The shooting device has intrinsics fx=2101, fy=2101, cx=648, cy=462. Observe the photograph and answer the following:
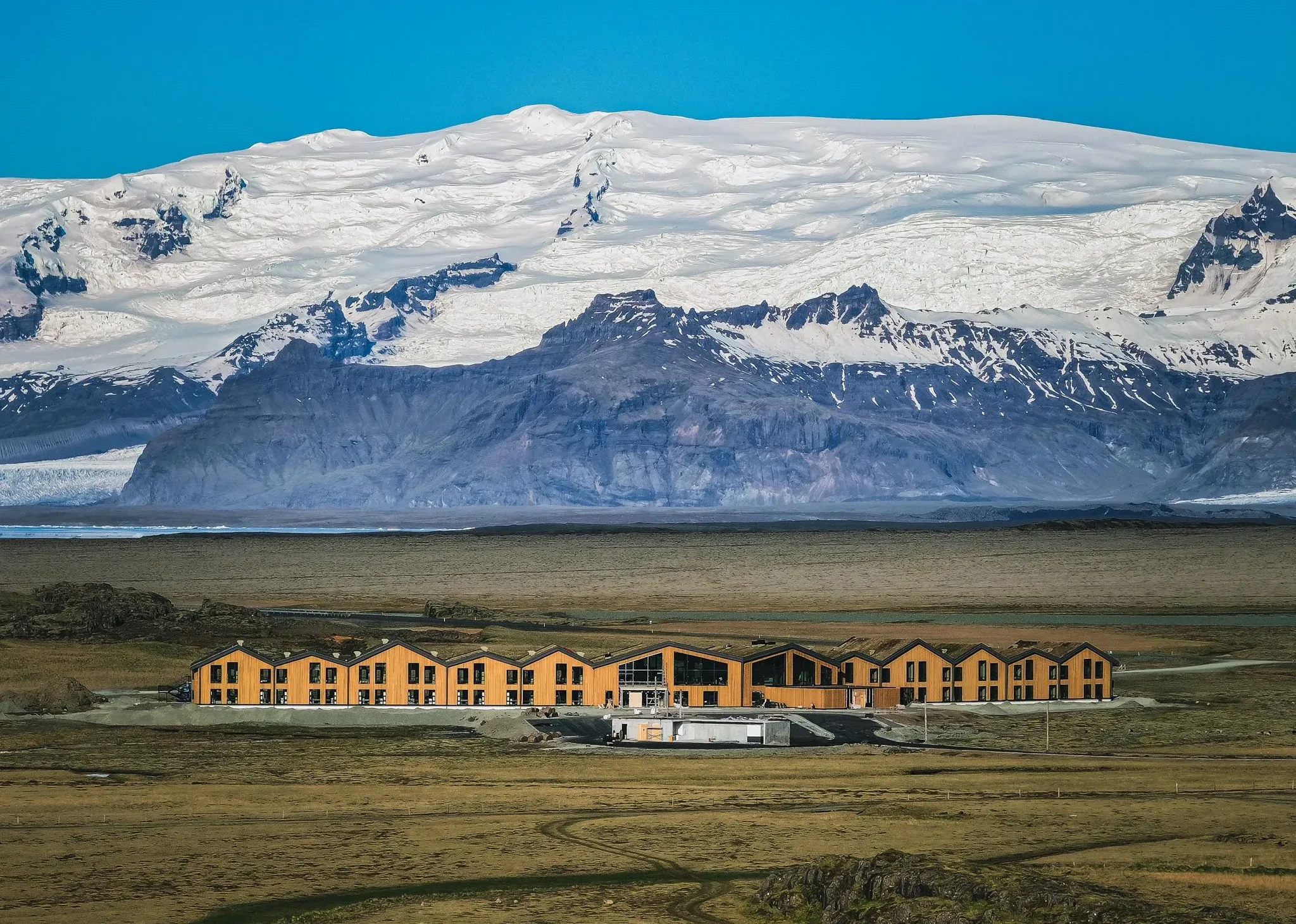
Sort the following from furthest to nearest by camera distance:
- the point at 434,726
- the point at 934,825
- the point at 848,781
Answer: the point at 434,726 → the point at 848,781 → the point at 934,825

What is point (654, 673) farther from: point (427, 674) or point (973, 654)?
point (973, 654)

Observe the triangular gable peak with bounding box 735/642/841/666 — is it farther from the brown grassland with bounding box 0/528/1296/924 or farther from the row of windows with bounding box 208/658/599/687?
the brown grassland with bounding box 0/528/1296/924

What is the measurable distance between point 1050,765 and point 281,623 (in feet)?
227

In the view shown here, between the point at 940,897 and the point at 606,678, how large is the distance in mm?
52060

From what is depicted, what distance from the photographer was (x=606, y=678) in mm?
98875

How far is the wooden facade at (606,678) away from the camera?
9794 cm

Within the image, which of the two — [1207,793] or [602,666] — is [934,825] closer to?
[1207,793]

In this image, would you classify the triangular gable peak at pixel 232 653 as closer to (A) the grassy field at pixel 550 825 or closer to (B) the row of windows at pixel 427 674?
(B) the row of windows at pixel 427 674

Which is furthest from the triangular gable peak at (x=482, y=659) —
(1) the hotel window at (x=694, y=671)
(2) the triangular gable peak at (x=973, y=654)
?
(2) the triangular gable peak at (x=973, y=654)

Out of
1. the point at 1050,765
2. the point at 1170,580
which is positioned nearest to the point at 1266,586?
the point at 1170,580

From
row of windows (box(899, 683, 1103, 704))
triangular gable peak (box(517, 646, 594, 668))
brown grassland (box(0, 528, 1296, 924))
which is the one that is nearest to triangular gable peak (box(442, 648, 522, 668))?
triangular gable peak (box(517, 646, 594, 668))

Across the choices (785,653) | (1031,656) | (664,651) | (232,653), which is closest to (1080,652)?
(1031,656)

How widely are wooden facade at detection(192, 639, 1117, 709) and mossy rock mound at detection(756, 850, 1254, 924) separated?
153ft

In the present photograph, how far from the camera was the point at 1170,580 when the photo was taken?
642ft
